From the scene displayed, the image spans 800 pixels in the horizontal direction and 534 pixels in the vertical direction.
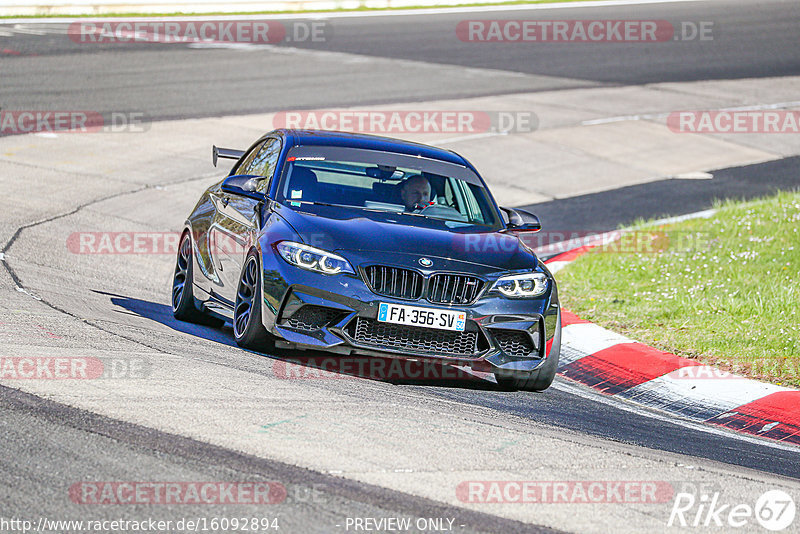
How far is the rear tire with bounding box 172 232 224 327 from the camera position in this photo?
357 inches

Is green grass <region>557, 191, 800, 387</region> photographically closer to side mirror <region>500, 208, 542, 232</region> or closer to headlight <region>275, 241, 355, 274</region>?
side mirror <region>500, 208, 542, 232</region>

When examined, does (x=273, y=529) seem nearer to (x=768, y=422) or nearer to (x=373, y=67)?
(x=768, y=422)

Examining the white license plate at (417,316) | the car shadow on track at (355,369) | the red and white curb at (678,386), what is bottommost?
the red and white curb at (678,386)

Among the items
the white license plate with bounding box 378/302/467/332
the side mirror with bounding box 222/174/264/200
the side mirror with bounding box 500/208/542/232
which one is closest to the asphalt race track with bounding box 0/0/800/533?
the white license plate with bounding box 378/302/467/332

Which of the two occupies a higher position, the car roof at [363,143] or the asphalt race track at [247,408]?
the car roof at [363,143]

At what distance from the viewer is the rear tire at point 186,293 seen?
9062 mm

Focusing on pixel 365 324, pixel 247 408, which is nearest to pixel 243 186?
pixel 365 324

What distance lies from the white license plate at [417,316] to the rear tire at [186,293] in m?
2.36

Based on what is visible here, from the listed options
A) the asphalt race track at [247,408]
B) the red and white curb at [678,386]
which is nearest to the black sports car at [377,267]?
the asphalt race track at [247,408]

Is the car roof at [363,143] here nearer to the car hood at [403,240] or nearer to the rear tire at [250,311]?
the car hood at [403,240]

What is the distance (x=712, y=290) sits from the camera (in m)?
10.6

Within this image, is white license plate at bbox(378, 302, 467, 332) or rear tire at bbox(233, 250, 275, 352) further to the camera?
rear tire at bbox(233, 250, 275, 352)

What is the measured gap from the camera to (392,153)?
29.2 ft

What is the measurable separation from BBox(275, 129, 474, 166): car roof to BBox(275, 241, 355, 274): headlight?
5.42ft
